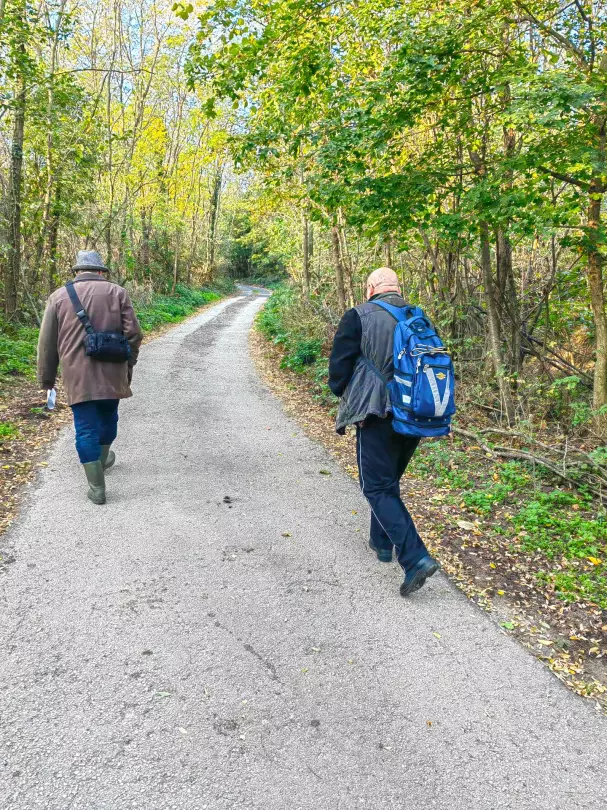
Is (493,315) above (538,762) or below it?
above

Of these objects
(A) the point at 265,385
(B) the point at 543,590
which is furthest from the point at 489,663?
(A) the point at 265,385

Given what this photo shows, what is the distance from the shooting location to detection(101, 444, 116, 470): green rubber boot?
5.23 metres

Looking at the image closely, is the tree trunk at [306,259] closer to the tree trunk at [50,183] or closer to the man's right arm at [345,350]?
the tree trunk at [50,183]

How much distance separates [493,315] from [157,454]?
5.04 m

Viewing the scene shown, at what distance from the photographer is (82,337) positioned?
459cm

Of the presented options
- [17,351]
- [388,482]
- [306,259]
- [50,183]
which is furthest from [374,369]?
[306,259]

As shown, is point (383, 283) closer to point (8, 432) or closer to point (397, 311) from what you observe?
point (397, 311)

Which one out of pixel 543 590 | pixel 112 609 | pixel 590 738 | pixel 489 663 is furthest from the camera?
pixel 543 590

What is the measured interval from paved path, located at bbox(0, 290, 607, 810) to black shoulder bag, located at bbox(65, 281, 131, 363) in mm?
1345

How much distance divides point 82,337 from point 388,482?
115 inches

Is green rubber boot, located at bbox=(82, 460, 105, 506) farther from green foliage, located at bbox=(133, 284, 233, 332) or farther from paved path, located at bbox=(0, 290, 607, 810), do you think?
green foliage, located at bbox=(133, 284, 233, 332)

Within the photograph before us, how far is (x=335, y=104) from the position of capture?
662cm

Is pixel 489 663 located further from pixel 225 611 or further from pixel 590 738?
pixel 225 611

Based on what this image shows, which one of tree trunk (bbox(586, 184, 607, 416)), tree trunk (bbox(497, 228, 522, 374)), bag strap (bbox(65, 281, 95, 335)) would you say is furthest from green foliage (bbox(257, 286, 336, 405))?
bag strap (bbox(65, 281, 95, 335))
